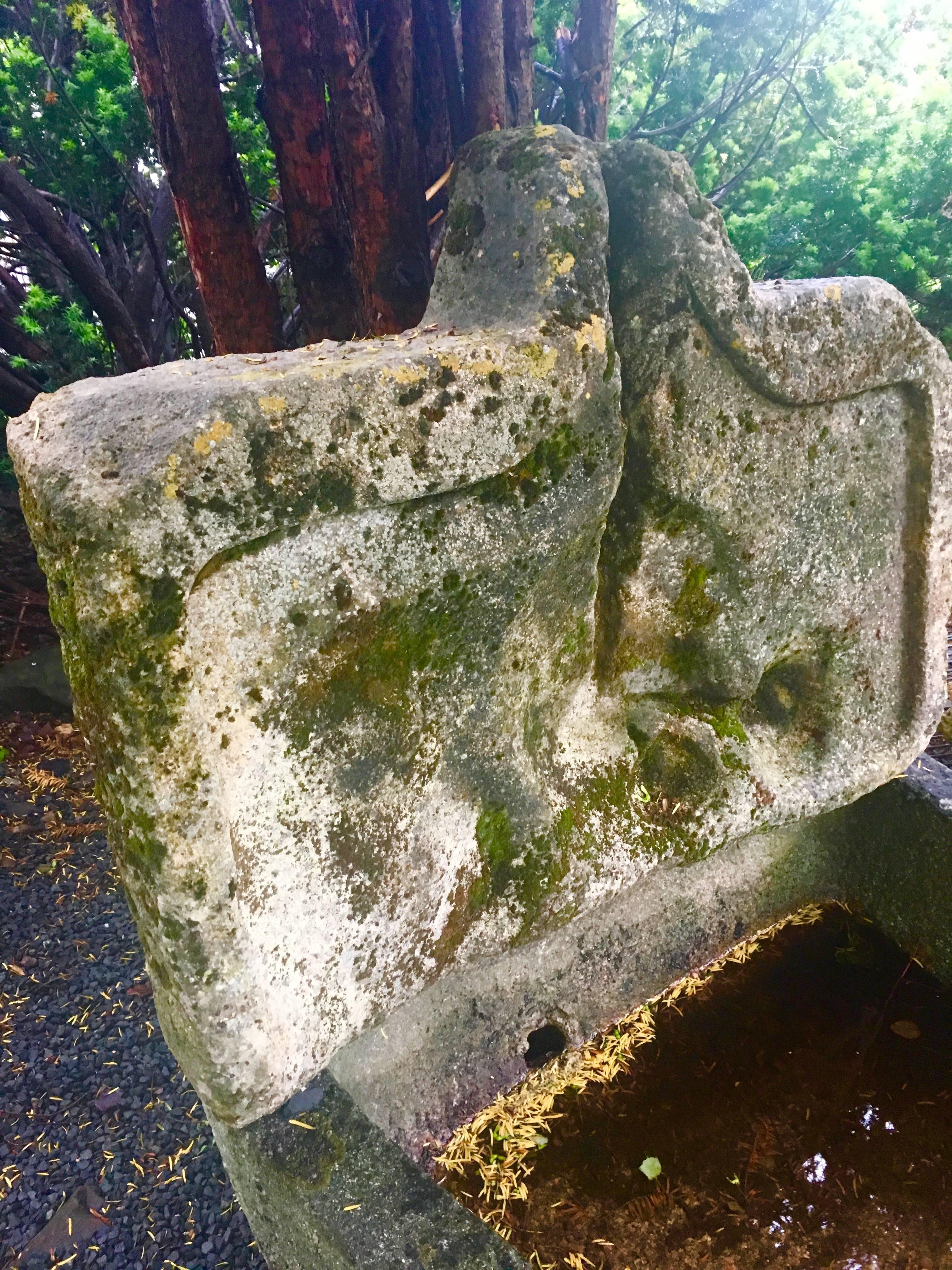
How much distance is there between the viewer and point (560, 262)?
174 centimetres

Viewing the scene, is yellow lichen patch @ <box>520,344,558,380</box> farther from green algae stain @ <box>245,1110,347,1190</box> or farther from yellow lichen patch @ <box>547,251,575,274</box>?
green algae stain @ <box>245,1110,347,1190</box>

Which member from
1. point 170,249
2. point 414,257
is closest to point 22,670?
point 170,249

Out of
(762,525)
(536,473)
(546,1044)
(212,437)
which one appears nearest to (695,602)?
(762,525)

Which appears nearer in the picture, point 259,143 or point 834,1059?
point 834,1059

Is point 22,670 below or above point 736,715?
below

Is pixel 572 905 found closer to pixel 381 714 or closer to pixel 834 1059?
pixel 381 714

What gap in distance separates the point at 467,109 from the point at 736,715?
2.18 meters

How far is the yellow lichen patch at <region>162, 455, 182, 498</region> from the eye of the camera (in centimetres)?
135

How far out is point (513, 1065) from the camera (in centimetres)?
244

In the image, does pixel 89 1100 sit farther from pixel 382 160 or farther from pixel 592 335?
pixel 382 160

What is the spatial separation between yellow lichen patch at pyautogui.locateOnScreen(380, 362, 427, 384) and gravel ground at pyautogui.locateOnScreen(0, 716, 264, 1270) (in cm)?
207

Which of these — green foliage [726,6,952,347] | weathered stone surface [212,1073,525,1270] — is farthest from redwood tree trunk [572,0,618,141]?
weathered stone surface [212,1073,525,1270]

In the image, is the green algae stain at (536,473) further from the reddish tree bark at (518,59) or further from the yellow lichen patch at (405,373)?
the reddish tree bark at (518,59)

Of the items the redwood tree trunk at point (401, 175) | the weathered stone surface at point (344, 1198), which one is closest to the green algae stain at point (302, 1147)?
the weathered stone surface at point (344, 1198)
